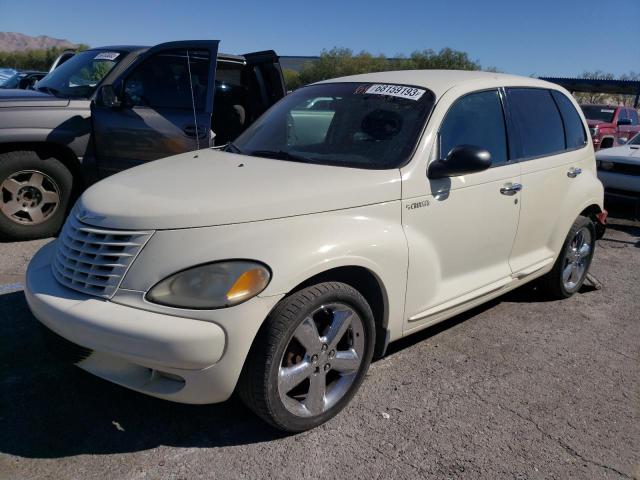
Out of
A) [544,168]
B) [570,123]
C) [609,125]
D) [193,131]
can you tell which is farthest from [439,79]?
[609,125]

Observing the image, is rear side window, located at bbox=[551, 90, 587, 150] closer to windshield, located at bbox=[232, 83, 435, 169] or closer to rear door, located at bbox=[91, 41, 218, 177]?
windshield, located at bbox=[232, 83, 435, 169]

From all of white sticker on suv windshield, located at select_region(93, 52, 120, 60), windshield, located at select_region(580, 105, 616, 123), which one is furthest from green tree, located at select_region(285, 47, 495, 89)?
white sticker on suv windshield, located at select_region(93, 52, 120, 60)

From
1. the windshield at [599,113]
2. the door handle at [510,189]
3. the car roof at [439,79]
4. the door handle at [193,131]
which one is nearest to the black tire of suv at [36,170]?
the door handle at [193,131]

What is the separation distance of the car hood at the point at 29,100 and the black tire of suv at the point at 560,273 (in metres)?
4.67

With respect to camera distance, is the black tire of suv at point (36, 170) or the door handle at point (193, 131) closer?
the black tire of suv at point (36, 170)

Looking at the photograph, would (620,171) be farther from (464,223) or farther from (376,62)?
(376,62)

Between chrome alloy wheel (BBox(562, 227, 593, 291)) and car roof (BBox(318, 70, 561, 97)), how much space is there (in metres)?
1.40

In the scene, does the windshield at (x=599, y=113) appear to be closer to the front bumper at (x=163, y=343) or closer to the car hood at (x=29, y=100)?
the car hood at (x=29, y=100)

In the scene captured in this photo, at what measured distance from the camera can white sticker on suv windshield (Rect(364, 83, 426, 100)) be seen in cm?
349

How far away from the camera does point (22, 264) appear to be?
485cm

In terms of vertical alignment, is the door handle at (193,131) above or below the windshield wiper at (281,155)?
below

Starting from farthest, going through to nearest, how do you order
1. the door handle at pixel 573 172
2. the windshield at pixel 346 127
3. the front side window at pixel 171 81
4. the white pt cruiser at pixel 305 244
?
the front side window at pixel 171 81 < the door handle at pixel 573 172 < the windshield at pixel 346 127 < the white pt cruiser at pixel 305 244

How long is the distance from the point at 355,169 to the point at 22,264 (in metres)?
3.30

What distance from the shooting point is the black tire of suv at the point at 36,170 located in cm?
517
